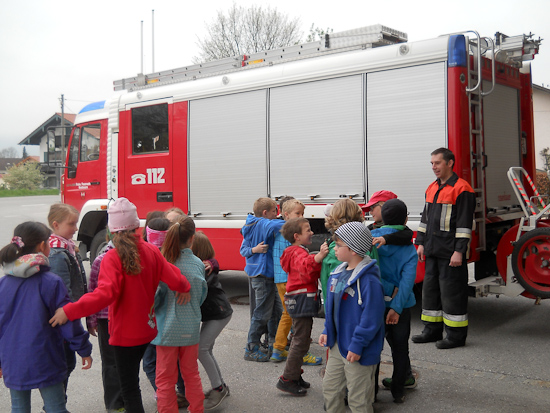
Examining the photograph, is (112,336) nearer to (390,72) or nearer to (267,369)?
(267,369)

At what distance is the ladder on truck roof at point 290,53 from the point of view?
733cm

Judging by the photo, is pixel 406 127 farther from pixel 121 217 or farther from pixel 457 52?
pixel 121 217

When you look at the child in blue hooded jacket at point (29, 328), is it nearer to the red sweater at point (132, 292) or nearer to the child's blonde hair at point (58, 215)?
the red sweater at point (132, 292)

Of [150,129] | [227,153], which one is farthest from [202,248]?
[150,129]

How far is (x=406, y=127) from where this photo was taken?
21.5 ft

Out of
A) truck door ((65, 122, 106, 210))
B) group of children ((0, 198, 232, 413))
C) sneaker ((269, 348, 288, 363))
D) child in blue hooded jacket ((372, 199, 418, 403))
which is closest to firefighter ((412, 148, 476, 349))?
child in blue hooded jacket ((372, 199, 418, 403))

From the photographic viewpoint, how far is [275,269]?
17.8 feet

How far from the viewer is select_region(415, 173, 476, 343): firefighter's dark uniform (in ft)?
19.1

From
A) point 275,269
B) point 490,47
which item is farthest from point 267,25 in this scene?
point 275,269

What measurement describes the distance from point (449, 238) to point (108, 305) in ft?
12.1

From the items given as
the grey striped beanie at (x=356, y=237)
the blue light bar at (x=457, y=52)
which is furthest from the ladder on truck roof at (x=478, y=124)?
the grey striped beanie at (x=356, y=237)

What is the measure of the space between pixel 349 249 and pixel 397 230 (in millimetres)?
1000

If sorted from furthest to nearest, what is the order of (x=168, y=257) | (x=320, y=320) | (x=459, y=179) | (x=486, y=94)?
(x=320, y=320) → (x=486, y=94) → (x=459, y=179) → (x=168, y=257)

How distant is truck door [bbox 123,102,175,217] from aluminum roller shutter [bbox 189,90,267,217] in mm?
435
